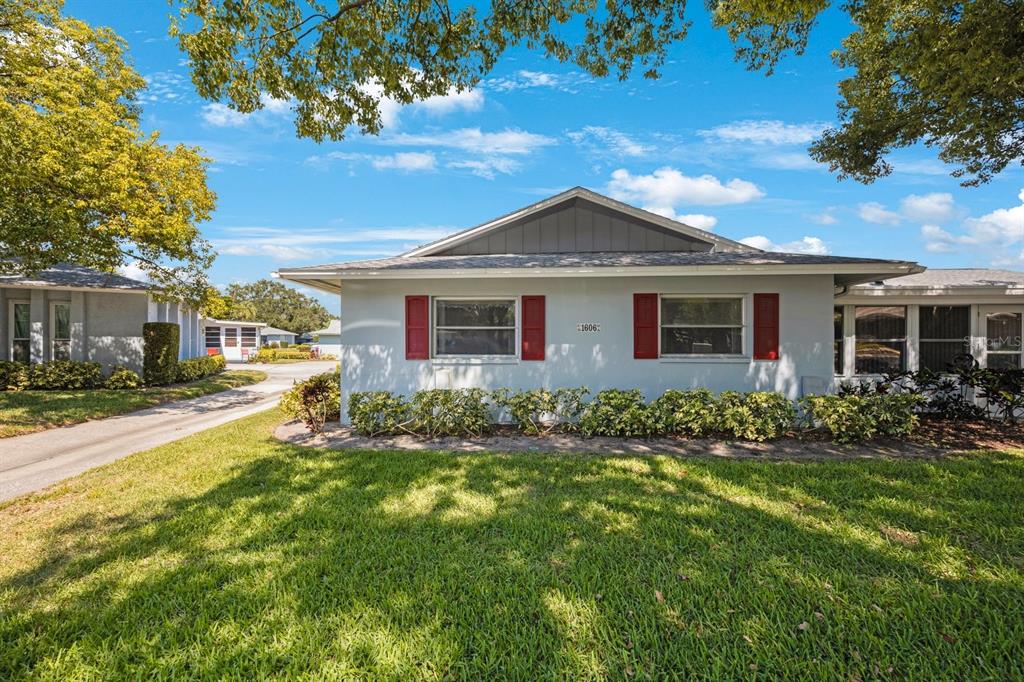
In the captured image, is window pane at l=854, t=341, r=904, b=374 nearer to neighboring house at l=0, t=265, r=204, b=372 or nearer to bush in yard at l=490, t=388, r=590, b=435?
bush in yard at l=490, t=388, r=590, b=435

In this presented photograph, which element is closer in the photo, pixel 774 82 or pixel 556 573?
pixel 556 573

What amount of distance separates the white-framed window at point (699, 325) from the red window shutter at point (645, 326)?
15 cm

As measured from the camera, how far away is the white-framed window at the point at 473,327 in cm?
847

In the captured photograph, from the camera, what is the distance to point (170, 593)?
10.1ft

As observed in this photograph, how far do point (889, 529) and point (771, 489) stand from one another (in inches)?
42.7

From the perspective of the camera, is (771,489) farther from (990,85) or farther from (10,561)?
(10,561)

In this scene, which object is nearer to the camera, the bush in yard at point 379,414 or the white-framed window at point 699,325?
the bush in yard at point 379,414

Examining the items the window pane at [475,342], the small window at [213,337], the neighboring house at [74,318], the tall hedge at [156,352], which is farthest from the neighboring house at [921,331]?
the small window at [213,337]

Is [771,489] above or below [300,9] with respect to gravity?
below

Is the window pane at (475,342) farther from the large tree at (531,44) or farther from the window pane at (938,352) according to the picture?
the window pane at (938,352)

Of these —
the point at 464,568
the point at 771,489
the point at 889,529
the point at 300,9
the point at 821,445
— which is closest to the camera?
the point at 464,568

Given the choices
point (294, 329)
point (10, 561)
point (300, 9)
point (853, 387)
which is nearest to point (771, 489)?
point (853, 387)

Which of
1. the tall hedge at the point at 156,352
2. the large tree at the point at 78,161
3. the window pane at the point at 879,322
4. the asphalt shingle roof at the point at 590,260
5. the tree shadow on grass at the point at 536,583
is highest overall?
the large tree at the point at 78,161

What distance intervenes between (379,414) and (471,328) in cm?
234
